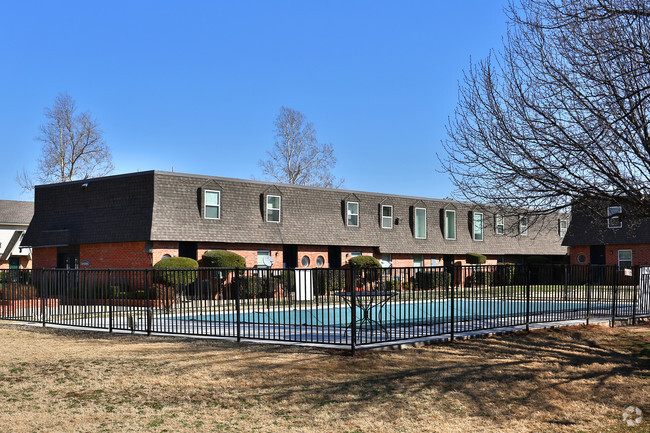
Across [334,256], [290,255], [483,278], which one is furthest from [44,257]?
[483,278]

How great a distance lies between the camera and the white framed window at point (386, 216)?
125ft

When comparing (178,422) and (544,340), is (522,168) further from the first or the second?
(178,422)

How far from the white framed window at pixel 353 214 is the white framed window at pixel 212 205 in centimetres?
799

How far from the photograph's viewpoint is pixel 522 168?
520 inches

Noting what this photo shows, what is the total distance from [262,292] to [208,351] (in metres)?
1.85

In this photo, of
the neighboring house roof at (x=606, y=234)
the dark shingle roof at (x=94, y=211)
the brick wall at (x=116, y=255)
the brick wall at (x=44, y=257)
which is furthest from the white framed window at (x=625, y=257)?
the brick wall at (x=44, y=257)

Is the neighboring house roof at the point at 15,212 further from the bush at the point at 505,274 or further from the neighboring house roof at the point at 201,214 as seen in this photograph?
the bush at the point at 505,274

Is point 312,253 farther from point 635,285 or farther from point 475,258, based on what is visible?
point 635,285

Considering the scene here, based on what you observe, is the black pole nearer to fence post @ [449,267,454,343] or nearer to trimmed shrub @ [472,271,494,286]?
fence post @ [449,267,454,343]

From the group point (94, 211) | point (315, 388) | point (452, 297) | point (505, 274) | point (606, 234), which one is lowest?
point (315, 388)

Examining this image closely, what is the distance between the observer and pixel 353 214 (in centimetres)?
3694

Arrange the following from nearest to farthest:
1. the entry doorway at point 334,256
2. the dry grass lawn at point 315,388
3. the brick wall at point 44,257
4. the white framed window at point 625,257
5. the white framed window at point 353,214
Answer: the dry grass lawn at point 315,388 → the brick wall at point 44,257 → the entry doorway at point 334,256 → the white framed window at point 353,214 → the white framed window at point 625,257

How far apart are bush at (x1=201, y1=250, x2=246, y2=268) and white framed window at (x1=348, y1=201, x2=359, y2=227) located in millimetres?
8126

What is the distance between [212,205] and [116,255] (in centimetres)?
471
